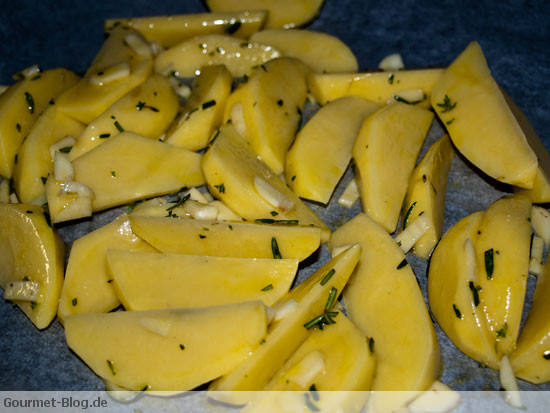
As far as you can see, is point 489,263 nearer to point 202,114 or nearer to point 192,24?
point 202,114

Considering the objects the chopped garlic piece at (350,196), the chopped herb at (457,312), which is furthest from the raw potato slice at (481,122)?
the chopped herb at (457,312)

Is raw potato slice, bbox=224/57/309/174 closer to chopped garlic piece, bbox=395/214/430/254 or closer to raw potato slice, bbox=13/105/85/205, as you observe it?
chopped garlic piece, bbox=395/214/430/254

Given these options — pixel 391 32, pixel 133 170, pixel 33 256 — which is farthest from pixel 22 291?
pixel 391 32

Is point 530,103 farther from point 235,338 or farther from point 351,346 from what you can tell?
point 235,338

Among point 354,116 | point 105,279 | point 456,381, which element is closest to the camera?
point 456,381

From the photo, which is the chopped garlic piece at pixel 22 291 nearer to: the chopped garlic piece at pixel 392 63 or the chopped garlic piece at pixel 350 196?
the chopped garlic piece at pixel 350 196

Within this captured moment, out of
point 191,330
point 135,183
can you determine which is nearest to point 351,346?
point 191,330
